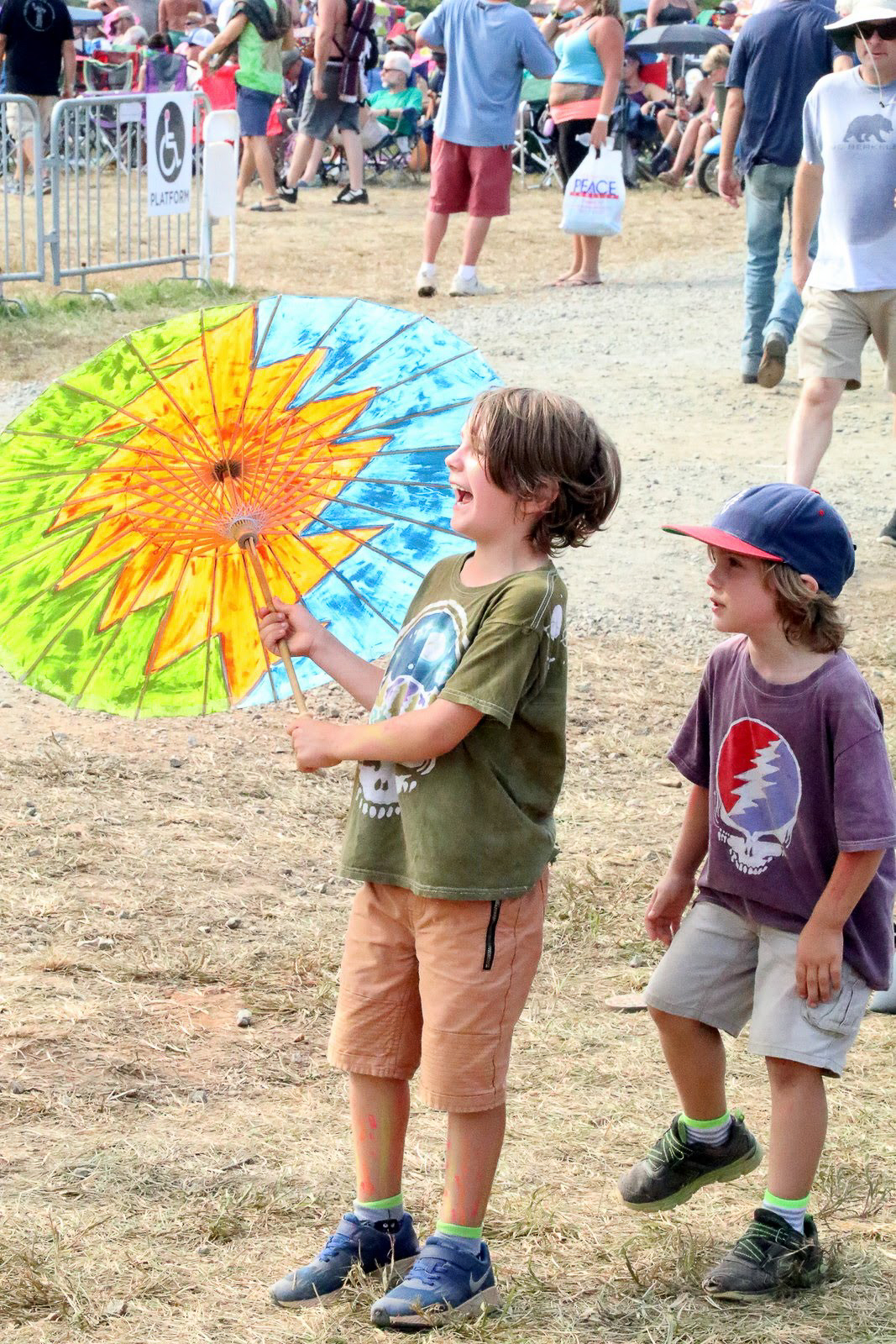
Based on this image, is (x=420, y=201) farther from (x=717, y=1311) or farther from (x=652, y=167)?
(x=717, y=1311)

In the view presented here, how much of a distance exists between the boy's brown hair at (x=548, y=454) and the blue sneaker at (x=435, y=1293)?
108 centimetres

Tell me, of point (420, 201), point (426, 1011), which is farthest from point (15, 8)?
point (426, 1011)

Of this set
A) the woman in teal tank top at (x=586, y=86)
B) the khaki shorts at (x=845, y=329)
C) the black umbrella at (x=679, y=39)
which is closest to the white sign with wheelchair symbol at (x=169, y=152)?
the woman in teal tank top at (x=586, y=86)

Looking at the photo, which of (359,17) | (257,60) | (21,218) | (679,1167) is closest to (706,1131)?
(679,1167)

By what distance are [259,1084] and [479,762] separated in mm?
1227

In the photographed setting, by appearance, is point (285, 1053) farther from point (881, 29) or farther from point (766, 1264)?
point (881, 29)

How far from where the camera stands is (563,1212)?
299cm

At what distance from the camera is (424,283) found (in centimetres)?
1165

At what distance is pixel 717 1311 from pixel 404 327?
5.50ft

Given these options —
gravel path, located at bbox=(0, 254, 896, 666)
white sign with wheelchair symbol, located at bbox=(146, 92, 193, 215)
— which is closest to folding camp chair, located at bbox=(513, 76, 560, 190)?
gravel path, located at bbox=(0, 254, 896, 666)

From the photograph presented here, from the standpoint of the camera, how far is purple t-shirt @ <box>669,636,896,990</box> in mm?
2570

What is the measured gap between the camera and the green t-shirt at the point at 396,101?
19656 mm

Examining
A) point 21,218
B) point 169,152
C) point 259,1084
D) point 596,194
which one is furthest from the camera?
point 169,152

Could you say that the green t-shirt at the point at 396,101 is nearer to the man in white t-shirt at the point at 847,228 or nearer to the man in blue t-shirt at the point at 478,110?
the man in blue t-shirt at the point at 478,110
